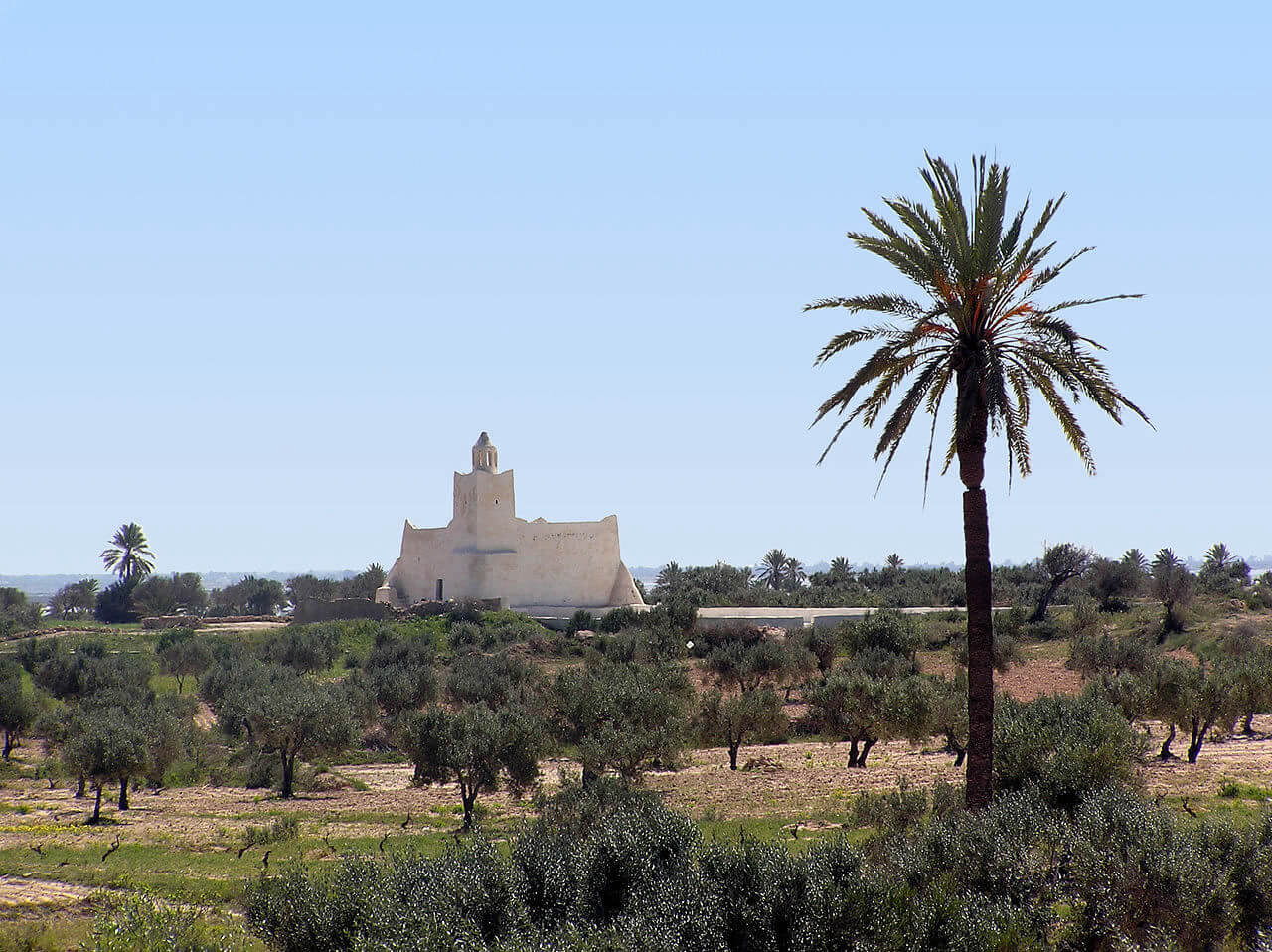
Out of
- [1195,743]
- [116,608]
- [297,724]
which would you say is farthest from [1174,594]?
[116,608]

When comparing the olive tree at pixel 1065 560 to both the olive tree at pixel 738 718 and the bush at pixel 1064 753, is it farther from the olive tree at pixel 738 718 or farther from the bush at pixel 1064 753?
the bush at pixel 1064 753

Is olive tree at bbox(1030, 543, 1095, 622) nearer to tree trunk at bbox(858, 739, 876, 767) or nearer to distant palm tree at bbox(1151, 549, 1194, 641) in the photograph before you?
distant palm tree at bbox(1151, 549, 1194, 641)

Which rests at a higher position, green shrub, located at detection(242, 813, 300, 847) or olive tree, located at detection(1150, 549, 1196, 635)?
olive tree, located at detection(1150, 549, 1196, 635)

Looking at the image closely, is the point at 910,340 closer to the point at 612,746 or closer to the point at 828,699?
the point at 612,746

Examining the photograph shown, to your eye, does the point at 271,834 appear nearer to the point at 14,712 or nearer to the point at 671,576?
the point at 14,712

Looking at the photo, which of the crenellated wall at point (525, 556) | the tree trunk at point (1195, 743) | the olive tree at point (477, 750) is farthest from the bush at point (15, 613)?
the tree trunk at point (1195, 743)

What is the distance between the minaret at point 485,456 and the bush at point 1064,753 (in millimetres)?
44782

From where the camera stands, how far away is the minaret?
62.0 m

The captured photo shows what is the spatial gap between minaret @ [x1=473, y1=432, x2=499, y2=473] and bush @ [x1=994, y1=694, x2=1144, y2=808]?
147 ft

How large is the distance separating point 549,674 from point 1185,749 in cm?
2324

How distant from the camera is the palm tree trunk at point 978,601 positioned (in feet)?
49.8

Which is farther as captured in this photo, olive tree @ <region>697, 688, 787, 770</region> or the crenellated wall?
the crenellated wall

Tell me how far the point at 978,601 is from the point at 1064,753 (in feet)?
10.9

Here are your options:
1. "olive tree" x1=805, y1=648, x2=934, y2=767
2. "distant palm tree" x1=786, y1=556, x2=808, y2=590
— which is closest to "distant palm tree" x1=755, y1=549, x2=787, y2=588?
"distant palm tree" x1=786, y1=556, x2=808, y2=590
